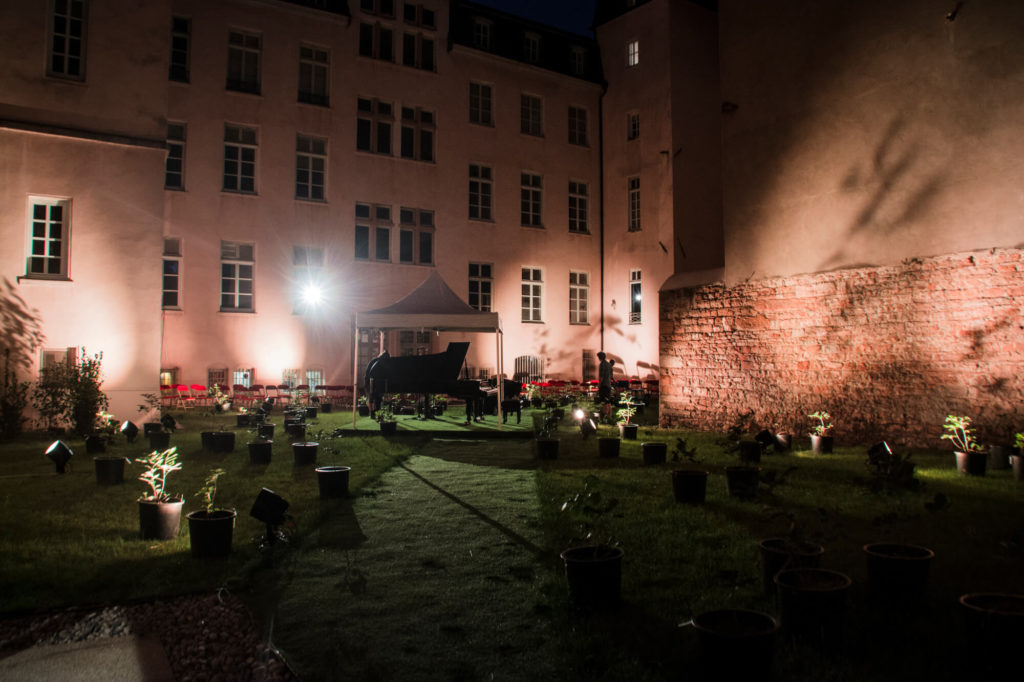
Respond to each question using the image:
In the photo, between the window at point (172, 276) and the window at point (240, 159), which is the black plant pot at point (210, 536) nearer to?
the window at point (172, 276)

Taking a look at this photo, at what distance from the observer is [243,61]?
1977 cm

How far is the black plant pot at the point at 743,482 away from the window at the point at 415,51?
19.1m

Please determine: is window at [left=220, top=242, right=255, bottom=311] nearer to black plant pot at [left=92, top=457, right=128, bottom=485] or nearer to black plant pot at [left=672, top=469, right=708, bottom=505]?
black plant pot at [left=92, top=457, right=128, bottom=485]

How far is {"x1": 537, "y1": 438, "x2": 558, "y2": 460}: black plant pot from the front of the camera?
10.0m

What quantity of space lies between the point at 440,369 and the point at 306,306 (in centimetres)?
717

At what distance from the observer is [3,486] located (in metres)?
7.60

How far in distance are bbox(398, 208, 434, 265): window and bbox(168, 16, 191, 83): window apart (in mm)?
7123

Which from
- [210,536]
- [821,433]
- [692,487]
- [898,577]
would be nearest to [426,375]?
[821,433]

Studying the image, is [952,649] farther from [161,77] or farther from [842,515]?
[161,77]

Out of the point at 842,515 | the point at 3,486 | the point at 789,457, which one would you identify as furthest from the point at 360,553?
the point at 789,457

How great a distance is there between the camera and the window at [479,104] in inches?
923

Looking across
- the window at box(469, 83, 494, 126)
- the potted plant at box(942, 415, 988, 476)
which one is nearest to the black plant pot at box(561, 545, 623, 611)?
the potted plant at box(942, 415, 988, 476)

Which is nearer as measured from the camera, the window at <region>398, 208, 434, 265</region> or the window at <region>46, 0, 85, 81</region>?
the window at <region>46, 0, 85, 81</region>

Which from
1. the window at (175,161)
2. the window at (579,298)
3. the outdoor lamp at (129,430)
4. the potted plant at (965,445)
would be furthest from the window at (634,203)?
the outdoor lamp at (129,430)
